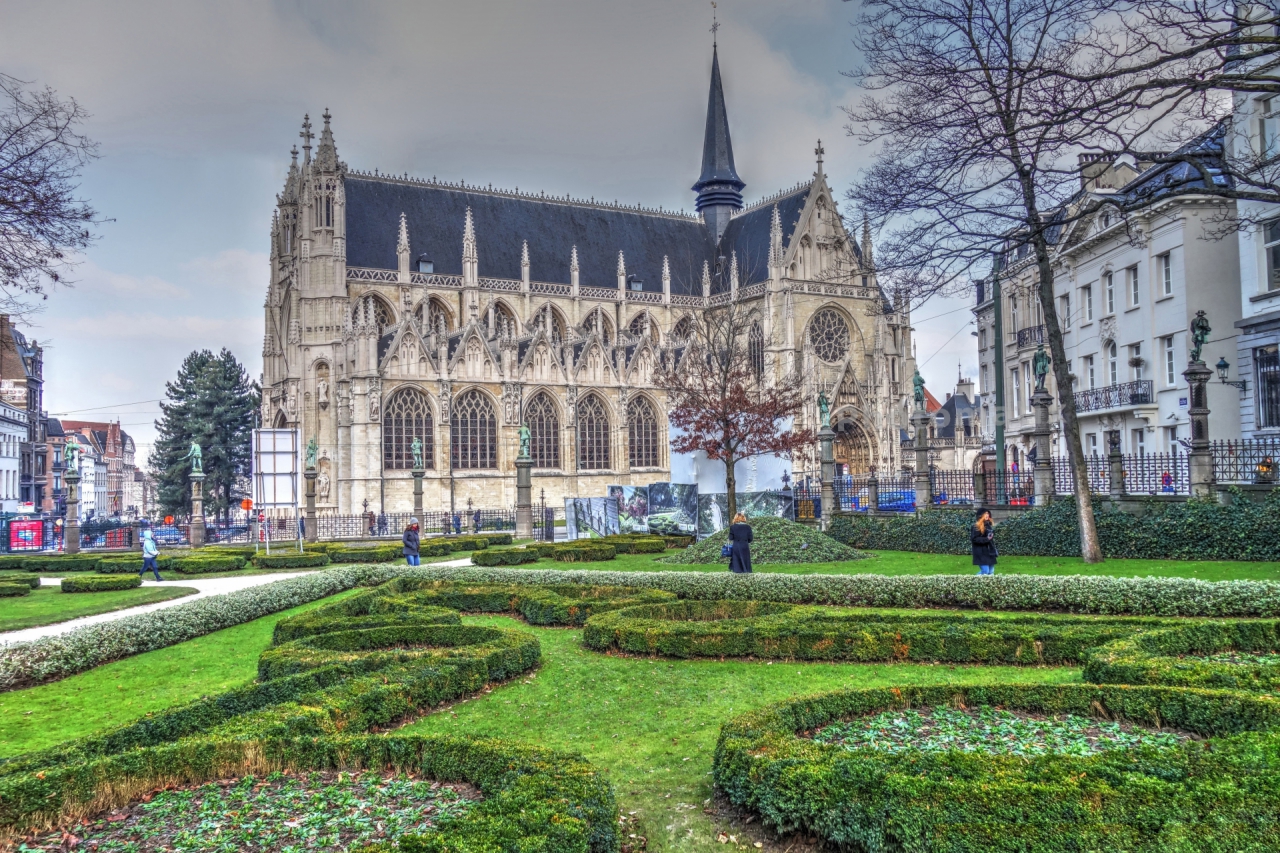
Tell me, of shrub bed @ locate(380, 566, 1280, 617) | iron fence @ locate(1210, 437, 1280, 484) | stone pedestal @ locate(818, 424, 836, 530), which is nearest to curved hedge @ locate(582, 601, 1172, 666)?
shrub bed @ locate(380, 566, 1280, 617)

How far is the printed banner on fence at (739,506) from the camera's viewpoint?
28.3 m

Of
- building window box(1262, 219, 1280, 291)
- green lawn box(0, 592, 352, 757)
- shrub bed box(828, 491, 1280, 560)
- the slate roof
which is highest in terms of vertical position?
the slate roof

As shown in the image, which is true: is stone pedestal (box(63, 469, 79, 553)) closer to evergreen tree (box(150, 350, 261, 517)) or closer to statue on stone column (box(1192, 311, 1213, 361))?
evergreen tree (box(150, 350, 261, 517))

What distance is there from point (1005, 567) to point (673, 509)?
13946 mm

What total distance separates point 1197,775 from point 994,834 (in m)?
1.40

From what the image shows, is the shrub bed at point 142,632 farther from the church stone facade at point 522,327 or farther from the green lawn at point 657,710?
the church stone facade at point 522,327

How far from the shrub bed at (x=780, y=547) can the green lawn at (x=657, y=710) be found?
1086cm

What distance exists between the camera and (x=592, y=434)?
174ft

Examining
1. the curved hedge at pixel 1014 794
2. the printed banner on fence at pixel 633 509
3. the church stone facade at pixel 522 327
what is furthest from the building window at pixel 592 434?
the curved hedge at pixel 1014 794

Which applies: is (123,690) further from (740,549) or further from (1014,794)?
(740,549)

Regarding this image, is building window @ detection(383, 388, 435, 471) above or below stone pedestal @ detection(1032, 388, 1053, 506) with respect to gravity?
above

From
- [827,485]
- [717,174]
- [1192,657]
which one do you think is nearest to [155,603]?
[1192,657]

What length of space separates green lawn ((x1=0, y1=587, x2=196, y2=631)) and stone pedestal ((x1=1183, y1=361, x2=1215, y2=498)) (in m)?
22.2

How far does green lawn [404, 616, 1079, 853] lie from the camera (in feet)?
21.5
